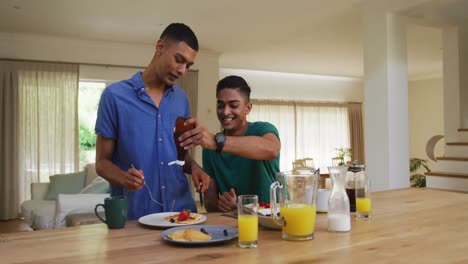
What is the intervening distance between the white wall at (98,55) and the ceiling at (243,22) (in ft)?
0.70

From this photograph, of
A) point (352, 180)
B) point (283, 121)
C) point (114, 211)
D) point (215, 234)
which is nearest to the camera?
point (215, 234)

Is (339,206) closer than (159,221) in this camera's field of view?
Yes

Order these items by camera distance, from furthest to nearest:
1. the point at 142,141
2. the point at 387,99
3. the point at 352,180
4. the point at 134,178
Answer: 1. the point at 387,99
2. the point at 142,141
3. the point at 352,180
4. the point at 134,178

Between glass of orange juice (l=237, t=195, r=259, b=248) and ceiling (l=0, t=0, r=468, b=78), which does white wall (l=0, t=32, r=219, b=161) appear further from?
glass of orange juice (l=237, t=195, r=259, b=248)

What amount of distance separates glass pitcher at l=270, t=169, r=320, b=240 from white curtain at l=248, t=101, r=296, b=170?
8322 mm

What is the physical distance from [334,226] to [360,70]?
29.8 ft

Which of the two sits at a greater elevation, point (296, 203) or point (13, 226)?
point (296, 203)

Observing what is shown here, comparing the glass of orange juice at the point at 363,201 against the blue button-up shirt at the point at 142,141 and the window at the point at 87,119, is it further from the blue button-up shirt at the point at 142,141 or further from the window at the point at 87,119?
the window at the point at 87,119

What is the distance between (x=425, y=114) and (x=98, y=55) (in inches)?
319

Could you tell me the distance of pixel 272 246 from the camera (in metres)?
1.14

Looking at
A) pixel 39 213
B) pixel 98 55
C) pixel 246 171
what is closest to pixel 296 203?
pixel 246 171

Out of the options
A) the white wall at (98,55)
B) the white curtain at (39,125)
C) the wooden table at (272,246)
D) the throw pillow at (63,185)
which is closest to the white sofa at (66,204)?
the throw pillow at (63,185)

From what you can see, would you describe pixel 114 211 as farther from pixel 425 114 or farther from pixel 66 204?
pixel 425 114

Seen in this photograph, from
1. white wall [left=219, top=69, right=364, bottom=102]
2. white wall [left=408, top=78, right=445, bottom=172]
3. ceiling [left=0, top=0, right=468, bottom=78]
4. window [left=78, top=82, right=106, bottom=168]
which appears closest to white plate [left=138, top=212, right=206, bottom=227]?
ceiling [left=0, top=0, right=468, bottom=78]
